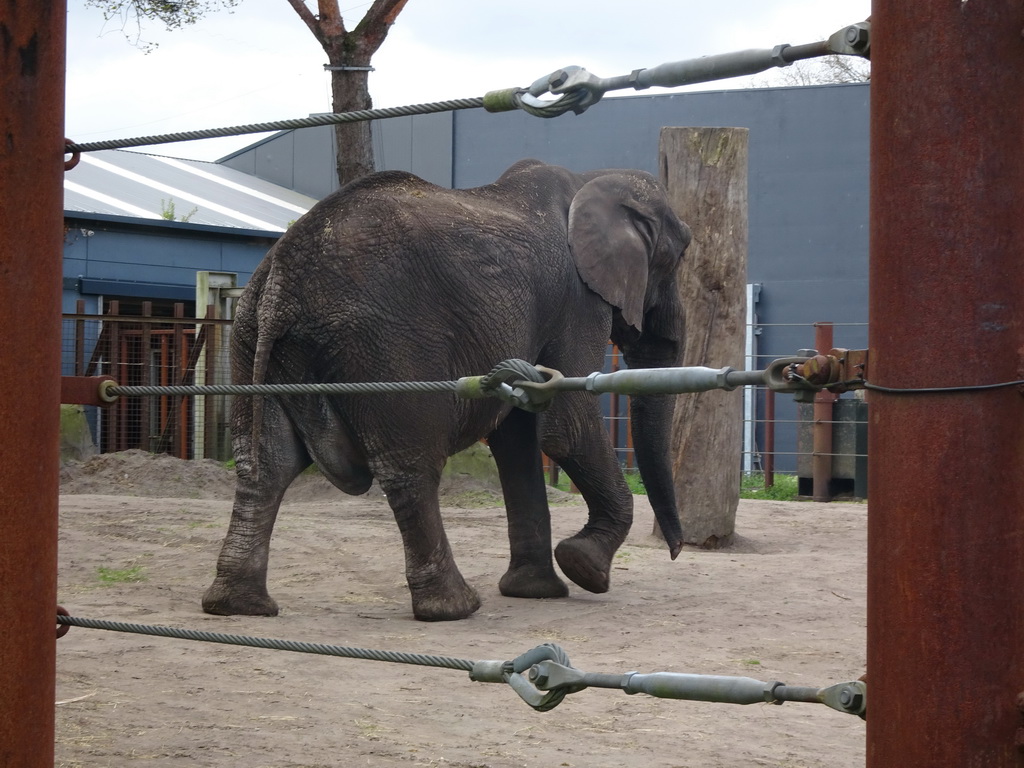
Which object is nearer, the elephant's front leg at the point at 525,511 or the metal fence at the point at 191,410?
the elephant's front leg at the point at 525,511

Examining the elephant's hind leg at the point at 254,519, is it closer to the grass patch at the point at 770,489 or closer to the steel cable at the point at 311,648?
the steel cable at the point at 311,648

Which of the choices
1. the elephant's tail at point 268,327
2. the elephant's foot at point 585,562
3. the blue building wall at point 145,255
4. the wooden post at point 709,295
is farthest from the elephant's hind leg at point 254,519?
the blue building wall at point 145,255

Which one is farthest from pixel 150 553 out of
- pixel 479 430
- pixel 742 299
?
pixel 742 299

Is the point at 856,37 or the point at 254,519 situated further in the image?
the point at 254,519

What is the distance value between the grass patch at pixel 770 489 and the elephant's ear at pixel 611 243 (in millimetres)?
5729

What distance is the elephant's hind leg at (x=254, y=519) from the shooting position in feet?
16.9

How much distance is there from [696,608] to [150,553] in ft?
10.4

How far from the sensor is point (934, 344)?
149 centimetres

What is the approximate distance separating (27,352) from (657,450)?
480 cm

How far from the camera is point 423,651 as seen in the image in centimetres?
438

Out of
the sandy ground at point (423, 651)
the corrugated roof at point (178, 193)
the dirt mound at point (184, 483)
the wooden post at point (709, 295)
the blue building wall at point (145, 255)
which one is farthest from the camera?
the corrugated roof at point (178, 193)

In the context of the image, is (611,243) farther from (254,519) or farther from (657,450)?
(254,519)

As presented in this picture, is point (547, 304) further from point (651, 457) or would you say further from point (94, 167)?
point (94, 167)

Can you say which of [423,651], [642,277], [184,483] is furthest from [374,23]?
[423,651]
